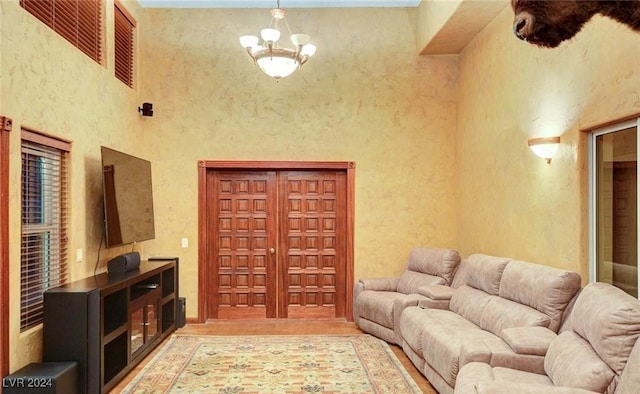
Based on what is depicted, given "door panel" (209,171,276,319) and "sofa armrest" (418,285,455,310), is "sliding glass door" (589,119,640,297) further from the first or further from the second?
"door panel" (209,171,276,319)

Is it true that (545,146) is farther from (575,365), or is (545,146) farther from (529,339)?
(575,365)

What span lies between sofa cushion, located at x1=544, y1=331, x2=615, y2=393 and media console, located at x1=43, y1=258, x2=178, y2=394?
3.11 metres

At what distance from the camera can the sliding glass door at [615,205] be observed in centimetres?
349

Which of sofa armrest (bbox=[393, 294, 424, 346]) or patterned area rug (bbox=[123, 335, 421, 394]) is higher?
sofa armrest (bbox=[393, 294, 424, 346])

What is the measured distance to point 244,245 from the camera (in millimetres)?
6789

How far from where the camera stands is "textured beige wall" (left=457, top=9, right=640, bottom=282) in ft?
11.8

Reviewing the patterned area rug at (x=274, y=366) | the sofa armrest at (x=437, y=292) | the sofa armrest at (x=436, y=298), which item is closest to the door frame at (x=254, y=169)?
the patterned area rug at (x=274, y=366)

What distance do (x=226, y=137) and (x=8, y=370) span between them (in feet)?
12.3

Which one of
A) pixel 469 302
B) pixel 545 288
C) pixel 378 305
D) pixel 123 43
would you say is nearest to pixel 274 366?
pixel 378 305

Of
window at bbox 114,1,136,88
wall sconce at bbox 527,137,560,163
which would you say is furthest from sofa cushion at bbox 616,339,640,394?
window at bbox 114,1,136,88

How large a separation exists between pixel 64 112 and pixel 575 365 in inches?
164

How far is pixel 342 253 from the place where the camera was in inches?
269

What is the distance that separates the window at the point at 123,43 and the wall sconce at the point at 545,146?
441cm

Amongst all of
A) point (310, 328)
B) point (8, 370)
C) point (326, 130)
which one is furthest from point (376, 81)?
point (8, 370)
